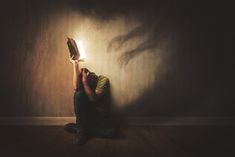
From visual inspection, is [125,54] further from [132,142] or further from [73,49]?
[132,142]

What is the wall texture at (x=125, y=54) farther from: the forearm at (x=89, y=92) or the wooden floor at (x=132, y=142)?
the forearm at (x=89, y=92)

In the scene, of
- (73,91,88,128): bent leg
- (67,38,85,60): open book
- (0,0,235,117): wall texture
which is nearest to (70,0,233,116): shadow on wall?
(0,0,235,117): wall texture

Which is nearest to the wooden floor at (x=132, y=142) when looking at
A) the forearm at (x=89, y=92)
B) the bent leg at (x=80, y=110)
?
the bent leg at (x=80, y=110)

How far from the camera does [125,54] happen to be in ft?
13.9

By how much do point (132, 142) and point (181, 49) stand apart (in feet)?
5.37

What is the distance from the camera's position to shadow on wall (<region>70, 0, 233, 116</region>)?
4.22 metres

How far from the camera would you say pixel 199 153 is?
9.93 feet

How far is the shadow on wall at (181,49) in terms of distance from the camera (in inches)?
166

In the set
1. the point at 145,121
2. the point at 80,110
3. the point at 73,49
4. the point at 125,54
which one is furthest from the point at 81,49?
the point at 145,121

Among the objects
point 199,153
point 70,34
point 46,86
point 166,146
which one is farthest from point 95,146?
point 70,34

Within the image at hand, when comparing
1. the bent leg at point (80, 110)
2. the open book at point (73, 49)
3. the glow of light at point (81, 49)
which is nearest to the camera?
the bent leg at point (80, 110)

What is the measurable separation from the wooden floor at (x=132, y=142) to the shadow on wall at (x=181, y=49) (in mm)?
351

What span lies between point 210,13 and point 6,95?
10.4 ft

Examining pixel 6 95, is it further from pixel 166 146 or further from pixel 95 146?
pixel 166 146
